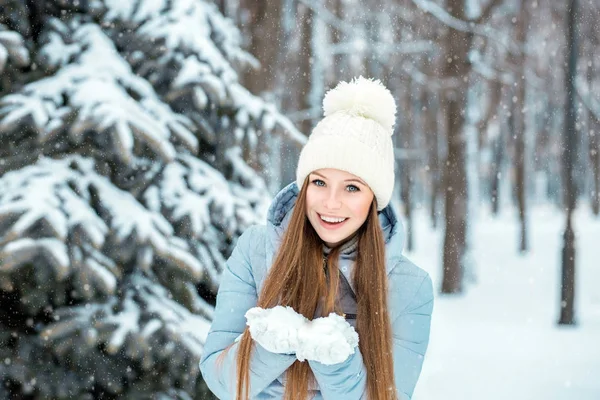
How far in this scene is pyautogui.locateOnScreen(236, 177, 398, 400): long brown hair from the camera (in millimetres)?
2051

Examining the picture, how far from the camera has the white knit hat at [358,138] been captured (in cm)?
221

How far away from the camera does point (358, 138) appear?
7.39 ft

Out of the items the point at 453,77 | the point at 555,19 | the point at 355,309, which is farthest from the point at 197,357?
the point at 555,19

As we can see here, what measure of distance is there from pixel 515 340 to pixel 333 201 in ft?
30.1

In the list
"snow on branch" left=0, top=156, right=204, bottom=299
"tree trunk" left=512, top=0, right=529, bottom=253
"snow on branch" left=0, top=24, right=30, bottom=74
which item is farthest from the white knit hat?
"tree trunk" left=512, top=0, right=529, bottom=253

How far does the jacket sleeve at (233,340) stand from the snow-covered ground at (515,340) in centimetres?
576

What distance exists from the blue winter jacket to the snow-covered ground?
5641 millimetres

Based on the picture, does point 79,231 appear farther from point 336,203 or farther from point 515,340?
point 515,340

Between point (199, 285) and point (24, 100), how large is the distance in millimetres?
1535

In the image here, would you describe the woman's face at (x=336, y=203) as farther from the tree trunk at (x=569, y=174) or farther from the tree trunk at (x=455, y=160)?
the tree trunk at (x=455, y=160)

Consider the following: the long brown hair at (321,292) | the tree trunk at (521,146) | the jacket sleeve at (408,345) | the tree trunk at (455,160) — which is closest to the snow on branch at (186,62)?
the long brown hair at (321,292)

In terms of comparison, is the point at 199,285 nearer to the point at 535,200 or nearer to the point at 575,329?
the point at 575,329

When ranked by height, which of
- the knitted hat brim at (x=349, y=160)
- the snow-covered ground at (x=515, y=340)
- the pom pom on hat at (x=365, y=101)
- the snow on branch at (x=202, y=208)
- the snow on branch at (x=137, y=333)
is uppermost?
the pom pom on hat at (x=365, y=101)

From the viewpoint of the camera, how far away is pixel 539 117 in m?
35.4
